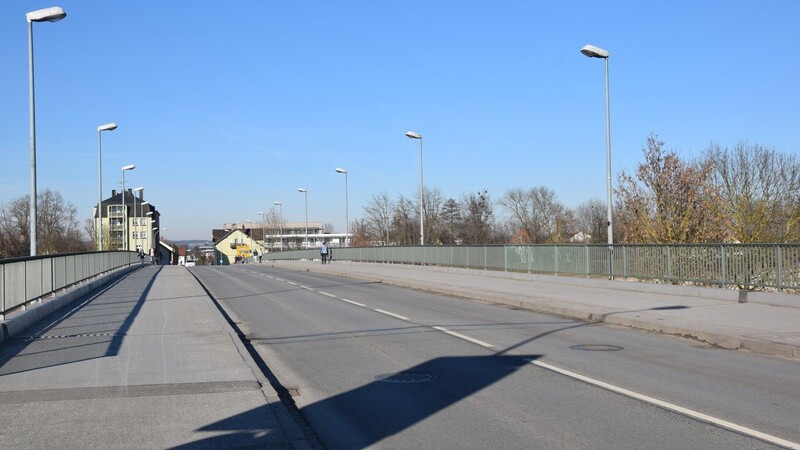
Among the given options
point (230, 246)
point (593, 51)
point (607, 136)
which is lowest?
point (230, 246)

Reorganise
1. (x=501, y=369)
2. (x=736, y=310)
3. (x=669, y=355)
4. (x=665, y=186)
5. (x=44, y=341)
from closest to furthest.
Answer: (x=501, y=369), (x=669, y=355), (x=44, y=341), (x=736, y=310), (x=665, y=186)

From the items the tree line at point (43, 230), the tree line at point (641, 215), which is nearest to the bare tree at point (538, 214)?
the tree line at point (641, 215)

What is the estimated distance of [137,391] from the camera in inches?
336

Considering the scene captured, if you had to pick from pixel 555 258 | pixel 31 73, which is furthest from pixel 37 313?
pixel 555 258

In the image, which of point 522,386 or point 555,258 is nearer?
point 522,386

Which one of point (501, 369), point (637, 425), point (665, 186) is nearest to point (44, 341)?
point (501, 369)

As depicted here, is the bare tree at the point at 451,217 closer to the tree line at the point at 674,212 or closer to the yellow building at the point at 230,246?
the tree line at the point at 674,212

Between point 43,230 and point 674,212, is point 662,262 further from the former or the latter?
point 43,230

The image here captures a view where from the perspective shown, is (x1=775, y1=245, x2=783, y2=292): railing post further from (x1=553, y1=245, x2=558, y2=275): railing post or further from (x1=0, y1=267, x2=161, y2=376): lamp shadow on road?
(x1=0, y1=267, x2=161, y2=376): lamp shadow on road

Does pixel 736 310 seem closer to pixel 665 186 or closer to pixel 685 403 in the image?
pixel 685 403

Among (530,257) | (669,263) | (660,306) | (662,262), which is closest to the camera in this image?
(660,306)

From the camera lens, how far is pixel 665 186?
30.2m

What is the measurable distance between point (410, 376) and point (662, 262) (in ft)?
47.6

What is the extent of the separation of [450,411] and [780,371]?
5.17 m
